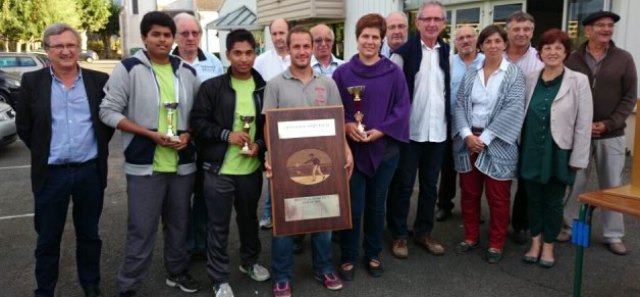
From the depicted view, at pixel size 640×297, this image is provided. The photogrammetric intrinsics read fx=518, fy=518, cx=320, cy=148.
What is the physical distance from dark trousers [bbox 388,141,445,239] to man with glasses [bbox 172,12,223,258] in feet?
5.30

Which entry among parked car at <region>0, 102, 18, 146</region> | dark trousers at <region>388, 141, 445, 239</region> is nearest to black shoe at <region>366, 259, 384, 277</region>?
dark trousers at <region>388, 141, 445, 239</region>

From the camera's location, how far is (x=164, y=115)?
11.3 feet

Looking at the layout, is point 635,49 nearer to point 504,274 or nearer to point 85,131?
point 504,274

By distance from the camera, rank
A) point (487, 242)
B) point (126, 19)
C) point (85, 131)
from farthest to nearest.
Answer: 1. point (126, 19)
2. point (487, 242)
3. point (85, 131)

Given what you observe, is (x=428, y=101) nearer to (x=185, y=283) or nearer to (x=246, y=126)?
(x=246, y=126)

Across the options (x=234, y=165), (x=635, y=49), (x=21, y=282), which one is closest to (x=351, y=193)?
(x=234, y=165)

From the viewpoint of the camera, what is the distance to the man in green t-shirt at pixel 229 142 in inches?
137

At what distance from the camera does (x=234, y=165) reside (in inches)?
140

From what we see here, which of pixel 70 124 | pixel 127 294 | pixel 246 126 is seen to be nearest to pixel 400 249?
pixel 246 126

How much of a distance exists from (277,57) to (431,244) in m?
2.33

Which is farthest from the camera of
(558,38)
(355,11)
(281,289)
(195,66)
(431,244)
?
(355,11)

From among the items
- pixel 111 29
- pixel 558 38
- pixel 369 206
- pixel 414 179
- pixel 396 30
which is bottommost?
pixel 369 206

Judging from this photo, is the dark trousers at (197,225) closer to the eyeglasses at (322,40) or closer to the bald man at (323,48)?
the bald man at (323,48)

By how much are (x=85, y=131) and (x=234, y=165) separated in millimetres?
978
